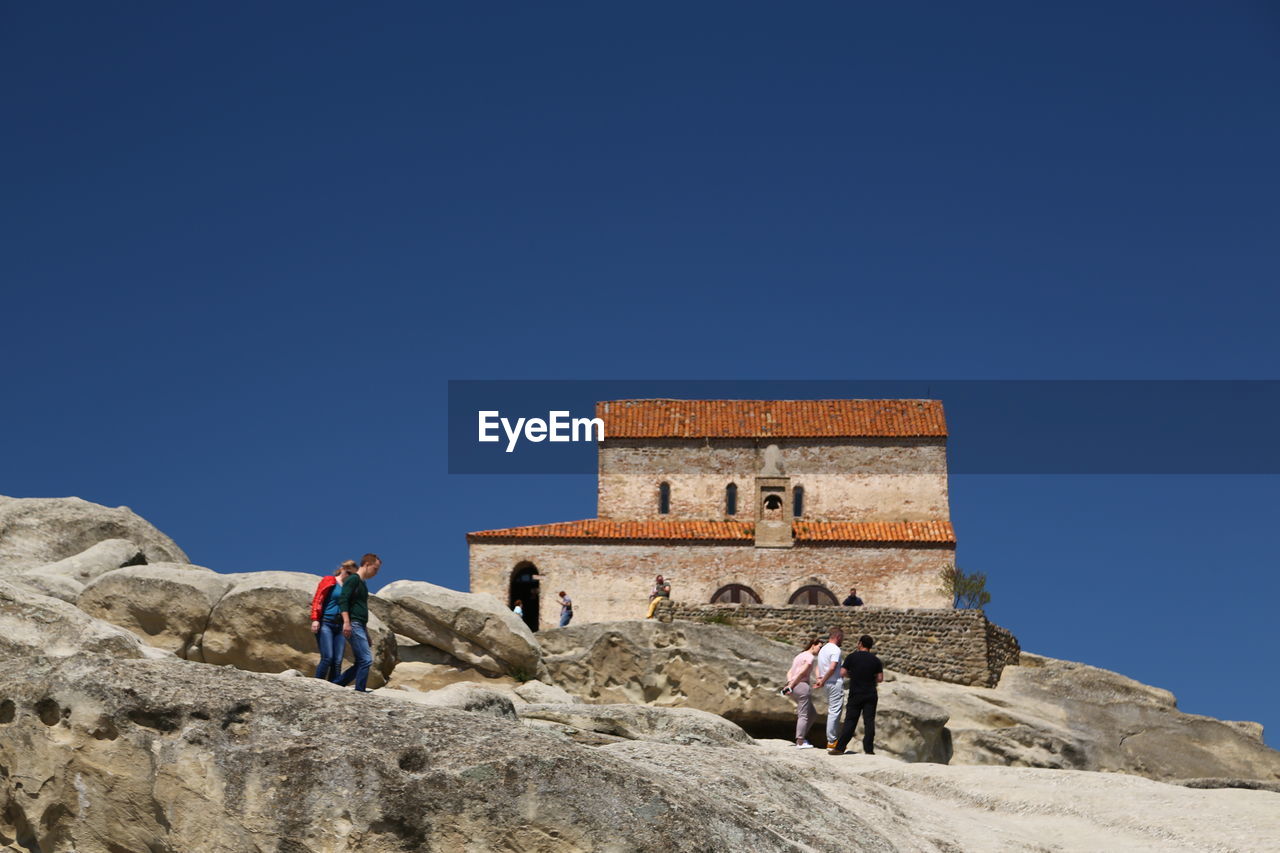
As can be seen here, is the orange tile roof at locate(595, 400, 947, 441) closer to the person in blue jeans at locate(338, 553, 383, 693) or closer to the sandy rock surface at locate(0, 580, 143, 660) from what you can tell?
the person in blue jeans at locate(338, 553, 383, 693)

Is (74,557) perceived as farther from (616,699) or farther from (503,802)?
(503,802)

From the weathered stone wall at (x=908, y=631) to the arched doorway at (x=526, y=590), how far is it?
13.1 m

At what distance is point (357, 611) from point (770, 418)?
3371cm

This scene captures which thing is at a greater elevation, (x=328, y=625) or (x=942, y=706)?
(x=328, y=625)

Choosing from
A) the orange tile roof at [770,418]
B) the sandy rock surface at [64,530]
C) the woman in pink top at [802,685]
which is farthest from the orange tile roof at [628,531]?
the woman in pink top at [802,685]

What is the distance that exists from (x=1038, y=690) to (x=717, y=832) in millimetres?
23028

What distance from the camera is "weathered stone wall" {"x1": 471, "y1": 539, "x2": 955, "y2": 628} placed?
1671 inches

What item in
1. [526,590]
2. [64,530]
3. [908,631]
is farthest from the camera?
[526,590]

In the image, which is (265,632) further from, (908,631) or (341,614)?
(908,631)

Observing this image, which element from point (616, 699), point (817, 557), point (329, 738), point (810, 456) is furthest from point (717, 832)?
point (810, 456)

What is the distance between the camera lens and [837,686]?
19812 mm

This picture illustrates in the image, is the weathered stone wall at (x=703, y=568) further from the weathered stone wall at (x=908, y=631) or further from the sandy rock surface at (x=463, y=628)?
the sandy rock surface at (x=463, y=628)

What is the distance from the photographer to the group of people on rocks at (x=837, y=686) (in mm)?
18859

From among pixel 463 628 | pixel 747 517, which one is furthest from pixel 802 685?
pixel 747 517
